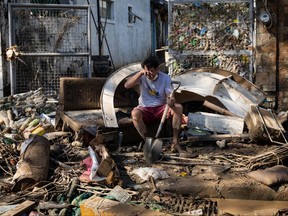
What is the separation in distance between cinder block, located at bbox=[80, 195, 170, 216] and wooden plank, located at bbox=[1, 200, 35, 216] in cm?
55

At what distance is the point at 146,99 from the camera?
6848 mm

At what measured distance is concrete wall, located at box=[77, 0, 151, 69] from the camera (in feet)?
55.4

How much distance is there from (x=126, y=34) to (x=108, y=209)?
15413mm

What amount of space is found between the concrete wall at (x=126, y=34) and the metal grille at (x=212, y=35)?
5097 millimetres

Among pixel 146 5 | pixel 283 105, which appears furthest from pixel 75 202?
pixel 146 5

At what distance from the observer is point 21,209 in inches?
172

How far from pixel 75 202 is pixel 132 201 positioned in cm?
58

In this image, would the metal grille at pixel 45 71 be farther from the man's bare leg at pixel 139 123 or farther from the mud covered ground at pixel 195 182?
the mud covered ground at pixel 195 182

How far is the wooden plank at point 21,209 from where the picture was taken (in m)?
4.30

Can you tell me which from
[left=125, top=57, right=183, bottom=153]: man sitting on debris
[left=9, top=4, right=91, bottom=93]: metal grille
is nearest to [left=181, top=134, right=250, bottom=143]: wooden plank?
[left=125, top=57, right=183, bottom=153]: man sitting on debris

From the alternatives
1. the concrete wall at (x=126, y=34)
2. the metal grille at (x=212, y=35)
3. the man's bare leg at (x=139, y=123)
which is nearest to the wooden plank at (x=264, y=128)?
the man's bare leg at (x=139, y=123)

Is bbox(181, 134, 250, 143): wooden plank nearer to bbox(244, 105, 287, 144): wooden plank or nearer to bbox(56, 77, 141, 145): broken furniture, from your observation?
bbox(244, 105, 287, 144): wooden plank

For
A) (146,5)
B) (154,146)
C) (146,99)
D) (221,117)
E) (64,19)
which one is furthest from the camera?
(146,5)

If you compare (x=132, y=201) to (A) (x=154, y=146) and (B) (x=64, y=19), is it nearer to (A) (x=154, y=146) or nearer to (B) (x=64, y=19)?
(A) (x=154, y=146)
